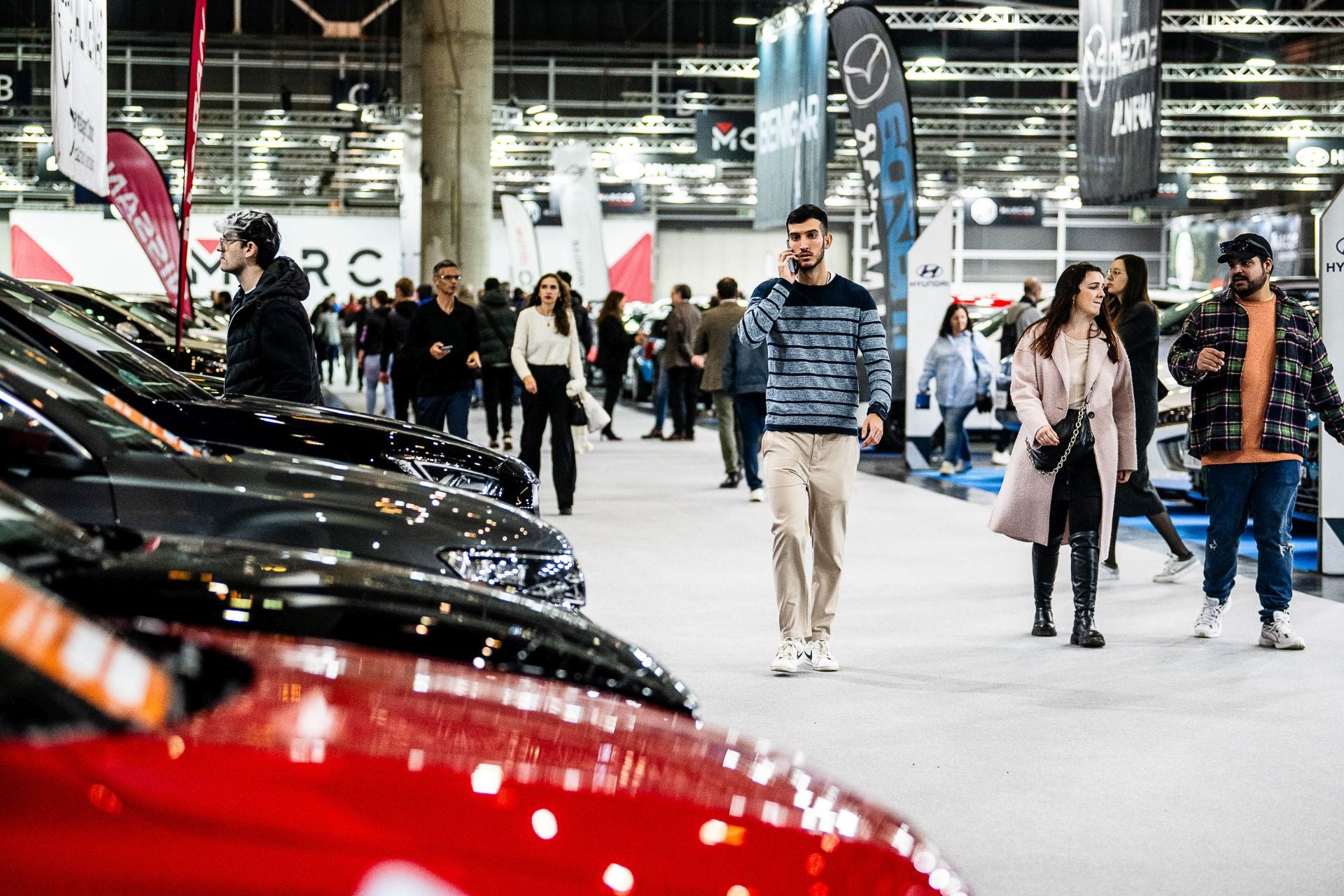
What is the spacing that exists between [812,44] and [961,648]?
10438mm

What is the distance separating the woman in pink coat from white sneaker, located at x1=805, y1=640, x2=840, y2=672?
45.0 inches

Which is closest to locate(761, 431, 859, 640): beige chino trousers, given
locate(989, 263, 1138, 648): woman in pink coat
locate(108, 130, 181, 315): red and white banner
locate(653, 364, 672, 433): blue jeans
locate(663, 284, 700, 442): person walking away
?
locate(989, 263, 1138, 648): woman in pink coat

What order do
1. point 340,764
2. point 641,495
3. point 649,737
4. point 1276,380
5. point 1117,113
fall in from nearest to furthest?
point 340,764 < point 649,737 < point 1276,380 < point 1117,113 < point 641,495

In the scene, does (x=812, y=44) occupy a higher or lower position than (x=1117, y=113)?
higher

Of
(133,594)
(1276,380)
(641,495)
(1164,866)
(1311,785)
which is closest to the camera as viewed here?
(133,594)

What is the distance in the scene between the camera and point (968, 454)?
15.9 m

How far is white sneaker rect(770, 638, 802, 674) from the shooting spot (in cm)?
654

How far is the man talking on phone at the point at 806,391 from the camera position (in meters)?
6.49

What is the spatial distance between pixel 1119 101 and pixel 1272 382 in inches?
193

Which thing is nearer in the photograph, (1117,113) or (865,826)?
(865,826)

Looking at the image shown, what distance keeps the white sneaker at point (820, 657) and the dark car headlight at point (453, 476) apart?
1457 mm

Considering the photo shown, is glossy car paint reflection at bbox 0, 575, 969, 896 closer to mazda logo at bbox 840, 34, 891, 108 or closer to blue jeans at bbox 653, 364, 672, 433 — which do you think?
mazda logo at bbox 840, 34, 891, 108

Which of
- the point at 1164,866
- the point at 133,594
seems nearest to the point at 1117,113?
the point at 1164,866

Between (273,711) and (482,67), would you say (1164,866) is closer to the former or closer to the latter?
(273,711)
